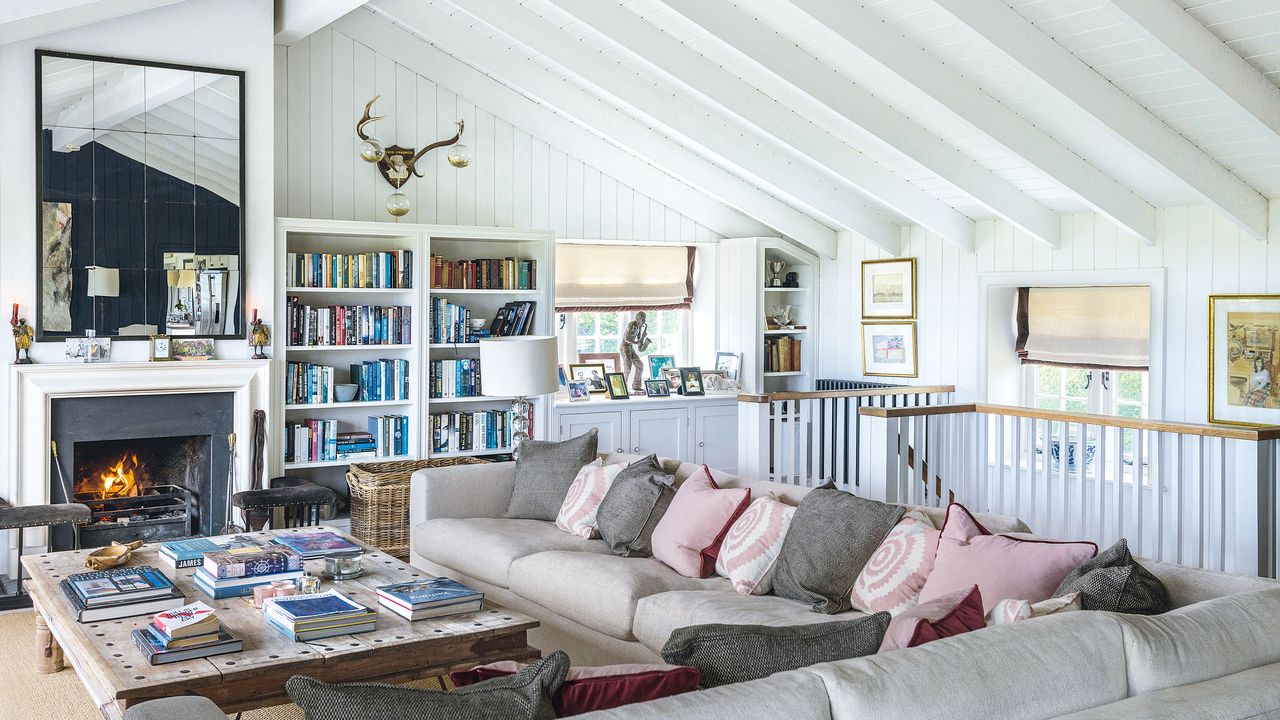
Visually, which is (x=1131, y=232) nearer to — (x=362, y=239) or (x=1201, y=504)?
(x=1201, y=504)

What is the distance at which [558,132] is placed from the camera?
23.6 feet

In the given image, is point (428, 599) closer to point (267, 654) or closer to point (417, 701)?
point (267, 654)

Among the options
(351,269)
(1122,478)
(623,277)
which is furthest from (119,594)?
(623,277)

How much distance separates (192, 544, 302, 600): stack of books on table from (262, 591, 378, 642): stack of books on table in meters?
0.30

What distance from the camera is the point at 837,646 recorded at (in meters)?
2.12

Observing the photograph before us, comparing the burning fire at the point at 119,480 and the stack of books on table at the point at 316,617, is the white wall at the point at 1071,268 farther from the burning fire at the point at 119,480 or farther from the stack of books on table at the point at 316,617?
the burning fire at the point at 119,480

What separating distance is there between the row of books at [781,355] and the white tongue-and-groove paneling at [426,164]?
1135 millimetres

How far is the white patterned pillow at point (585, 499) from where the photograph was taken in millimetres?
4672

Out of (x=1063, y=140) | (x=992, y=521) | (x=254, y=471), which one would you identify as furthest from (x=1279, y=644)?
(x=254, y=471)

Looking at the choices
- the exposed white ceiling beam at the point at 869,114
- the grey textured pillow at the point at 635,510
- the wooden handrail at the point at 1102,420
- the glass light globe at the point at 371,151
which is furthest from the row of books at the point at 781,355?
the grey textured pillow at the point at 635,510

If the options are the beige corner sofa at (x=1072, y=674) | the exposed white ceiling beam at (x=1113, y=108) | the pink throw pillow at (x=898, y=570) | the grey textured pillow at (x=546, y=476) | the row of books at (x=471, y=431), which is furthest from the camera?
the row of books at (x=471, y=431)

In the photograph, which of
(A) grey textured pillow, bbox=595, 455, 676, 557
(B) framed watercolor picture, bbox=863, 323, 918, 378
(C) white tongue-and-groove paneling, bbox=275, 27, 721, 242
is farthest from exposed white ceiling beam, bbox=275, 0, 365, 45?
(B) framed watercolor picture, bbox=863, 323, 918, 378

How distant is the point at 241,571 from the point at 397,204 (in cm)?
328

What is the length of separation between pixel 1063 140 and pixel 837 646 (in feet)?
13.1
